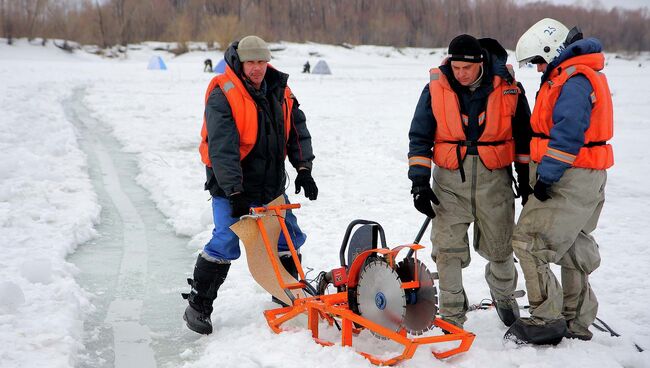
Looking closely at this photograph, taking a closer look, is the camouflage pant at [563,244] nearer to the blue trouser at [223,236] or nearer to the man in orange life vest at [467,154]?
the man in orange life vest at [467,154]

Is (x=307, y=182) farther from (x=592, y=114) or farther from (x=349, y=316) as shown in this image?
(x=592, y=114)

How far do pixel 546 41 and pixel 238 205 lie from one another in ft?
6.79

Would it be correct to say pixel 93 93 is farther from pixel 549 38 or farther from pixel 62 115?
pixel 549 38

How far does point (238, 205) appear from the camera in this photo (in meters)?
3.84

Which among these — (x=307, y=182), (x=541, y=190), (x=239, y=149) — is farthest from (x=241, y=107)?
(x=541, y=190)

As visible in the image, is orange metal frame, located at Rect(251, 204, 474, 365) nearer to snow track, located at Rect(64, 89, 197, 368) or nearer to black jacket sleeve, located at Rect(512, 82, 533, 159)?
snow track, located at Rect(64, 89, 197, 368)

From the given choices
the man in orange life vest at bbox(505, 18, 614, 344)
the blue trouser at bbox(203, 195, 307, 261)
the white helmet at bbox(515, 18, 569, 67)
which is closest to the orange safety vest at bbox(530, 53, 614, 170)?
the man in orange life vest at bbox(505, 18, 614, 344)

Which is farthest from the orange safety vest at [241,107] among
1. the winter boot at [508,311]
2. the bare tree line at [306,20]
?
the bare tree line at [306,20]

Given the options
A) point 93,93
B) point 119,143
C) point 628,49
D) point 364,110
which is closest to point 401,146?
point 119,143

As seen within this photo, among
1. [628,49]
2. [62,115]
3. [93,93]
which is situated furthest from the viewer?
[628,49]

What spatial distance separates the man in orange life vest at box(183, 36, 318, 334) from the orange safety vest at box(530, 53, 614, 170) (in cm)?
156

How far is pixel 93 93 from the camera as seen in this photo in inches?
822

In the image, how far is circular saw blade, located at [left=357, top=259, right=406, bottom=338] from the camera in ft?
10.5

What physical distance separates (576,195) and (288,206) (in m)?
1.73
